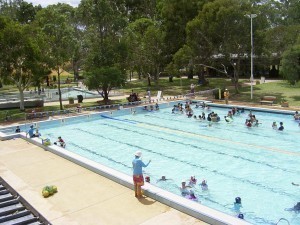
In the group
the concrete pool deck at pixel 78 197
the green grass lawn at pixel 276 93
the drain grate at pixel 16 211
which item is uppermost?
the green grass lawn at pixel 276 93

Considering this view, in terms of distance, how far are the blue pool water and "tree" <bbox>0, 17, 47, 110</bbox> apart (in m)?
5.77

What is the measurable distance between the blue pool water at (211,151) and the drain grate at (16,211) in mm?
5422

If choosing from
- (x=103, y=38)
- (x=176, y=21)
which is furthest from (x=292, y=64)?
(x=103, y=38)

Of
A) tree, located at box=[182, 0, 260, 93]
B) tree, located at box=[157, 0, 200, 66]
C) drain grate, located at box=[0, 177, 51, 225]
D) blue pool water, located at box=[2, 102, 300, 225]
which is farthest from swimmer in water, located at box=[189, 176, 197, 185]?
tree, located at box=[157, 0, 200, 66]

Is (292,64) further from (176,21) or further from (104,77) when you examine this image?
(176,21)

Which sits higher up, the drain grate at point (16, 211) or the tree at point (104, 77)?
the tree at point (104, 77)

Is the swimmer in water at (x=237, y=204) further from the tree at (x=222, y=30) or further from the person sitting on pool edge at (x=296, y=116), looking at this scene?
the tree at (x=222, y=30)

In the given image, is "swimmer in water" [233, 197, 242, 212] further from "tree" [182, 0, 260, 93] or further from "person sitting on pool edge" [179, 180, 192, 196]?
"tree" [182, 0, 260, 93]

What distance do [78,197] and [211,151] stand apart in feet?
31.4

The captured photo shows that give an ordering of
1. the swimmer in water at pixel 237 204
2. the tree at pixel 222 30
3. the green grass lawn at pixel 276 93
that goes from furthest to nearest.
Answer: the tree at pixel 222 30 < the green grass lawn at pixel 276 93 < the swimmer in water at pixel 237 204

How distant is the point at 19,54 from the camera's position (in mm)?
27750

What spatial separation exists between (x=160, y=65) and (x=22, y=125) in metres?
22.3

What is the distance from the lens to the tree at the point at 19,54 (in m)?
27.5

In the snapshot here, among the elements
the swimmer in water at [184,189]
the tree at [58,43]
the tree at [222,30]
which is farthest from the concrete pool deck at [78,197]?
the tree at [222,30]
